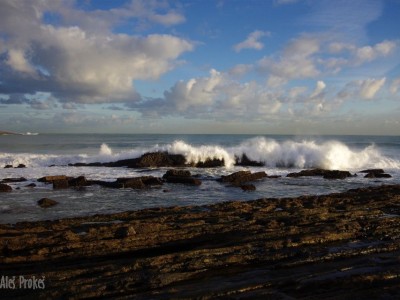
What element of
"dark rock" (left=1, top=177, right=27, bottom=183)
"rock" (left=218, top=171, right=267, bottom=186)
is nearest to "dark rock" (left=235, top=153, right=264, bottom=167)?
"rock" (left=218, top=171, right=267, bottom=186)

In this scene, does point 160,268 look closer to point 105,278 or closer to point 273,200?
point 105,278

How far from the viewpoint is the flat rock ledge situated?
5.93 m

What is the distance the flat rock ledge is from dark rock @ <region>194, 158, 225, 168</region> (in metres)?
19.8

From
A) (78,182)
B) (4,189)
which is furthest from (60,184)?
(4,189)

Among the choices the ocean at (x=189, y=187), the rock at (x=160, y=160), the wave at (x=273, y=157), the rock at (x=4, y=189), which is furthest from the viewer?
the wave at (x=273, y=157)

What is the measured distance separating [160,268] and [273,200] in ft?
28.1

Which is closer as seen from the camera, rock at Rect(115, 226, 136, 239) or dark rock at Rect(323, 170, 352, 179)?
rock at Rect(115, 226, 136, 239)

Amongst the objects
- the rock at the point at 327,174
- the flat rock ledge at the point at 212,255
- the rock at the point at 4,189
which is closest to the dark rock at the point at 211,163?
the rock at the point at 327,174

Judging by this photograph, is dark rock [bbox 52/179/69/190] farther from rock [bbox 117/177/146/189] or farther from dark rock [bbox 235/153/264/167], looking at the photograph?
dark rock [bbox 235/153/264/167]

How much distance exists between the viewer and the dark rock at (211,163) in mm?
32156

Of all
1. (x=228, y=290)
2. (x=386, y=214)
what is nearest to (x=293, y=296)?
(x=228, y=290)

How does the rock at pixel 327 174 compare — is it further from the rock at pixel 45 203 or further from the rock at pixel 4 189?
the rock at pixel 4 189

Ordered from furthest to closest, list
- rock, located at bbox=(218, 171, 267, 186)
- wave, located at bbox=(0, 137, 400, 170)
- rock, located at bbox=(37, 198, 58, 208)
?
wave, located at bbox=(0, 137, 400, 170)
rock, located at bbox=(218, 171, 267, 186)
rock, located at bbox=(37, 198, 58, 208)

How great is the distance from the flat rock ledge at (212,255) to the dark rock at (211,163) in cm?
1983
